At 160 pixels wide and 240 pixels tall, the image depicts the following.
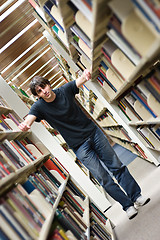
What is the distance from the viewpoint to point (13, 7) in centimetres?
290

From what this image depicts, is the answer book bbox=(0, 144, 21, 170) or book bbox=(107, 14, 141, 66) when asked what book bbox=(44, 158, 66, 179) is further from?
book bbox=(107, 14, 141, 66)

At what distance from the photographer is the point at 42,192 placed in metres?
1.76

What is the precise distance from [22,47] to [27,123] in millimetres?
2293

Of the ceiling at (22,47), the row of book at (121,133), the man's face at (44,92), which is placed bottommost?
the row of book at (121,133)

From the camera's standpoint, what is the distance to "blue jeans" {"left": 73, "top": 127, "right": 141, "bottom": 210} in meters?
2.13

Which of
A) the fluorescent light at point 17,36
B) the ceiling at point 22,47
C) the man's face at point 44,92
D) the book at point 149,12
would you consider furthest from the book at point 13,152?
the fluorescent light at point 17,36

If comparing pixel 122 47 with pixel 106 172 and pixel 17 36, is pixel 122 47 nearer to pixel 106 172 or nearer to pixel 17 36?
pixel 106 172

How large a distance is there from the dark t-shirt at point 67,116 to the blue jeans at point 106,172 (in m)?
0.08

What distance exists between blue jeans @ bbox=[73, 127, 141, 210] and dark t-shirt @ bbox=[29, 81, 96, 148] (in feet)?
0.26

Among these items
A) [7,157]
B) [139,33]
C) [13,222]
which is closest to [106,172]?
[7,157]

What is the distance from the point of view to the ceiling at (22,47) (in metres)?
3.08

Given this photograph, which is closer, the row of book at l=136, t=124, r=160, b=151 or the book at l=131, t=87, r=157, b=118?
the book at l=131, t=87, r=157, b=118

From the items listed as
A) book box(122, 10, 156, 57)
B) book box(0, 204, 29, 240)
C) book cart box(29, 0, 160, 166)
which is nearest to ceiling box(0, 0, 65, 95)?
book cart box(29, 0, 160, 166)

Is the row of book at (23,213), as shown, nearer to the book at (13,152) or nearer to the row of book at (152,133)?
the book at (13,152)
